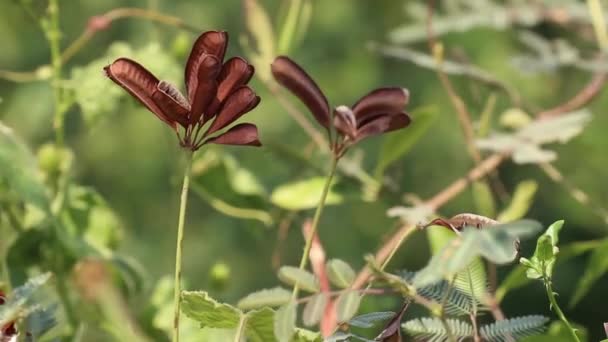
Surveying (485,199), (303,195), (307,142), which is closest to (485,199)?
(485,199)

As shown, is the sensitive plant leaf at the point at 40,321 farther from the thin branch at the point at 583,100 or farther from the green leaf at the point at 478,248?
the thin branch at the point at 583,100

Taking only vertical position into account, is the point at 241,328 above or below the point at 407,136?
below

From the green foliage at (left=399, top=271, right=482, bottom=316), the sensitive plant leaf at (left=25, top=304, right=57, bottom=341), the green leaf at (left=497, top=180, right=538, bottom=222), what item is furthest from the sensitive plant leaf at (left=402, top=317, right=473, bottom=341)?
the green leaf at (left=497, top=180, right=538, bottom=222)

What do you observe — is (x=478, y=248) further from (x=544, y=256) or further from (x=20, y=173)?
(x=20, y=173)

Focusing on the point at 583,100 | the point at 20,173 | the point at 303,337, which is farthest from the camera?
the point at 583,100

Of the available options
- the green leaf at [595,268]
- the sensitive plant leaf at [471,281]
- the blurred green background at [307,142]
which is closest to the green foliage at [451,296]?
the sensitive plant leaf at [471,281]

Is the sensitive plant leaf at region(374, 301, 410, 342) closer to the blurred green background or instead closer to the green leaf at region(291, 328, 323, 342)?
the green leaf at region(291, 328, 323, 342)
